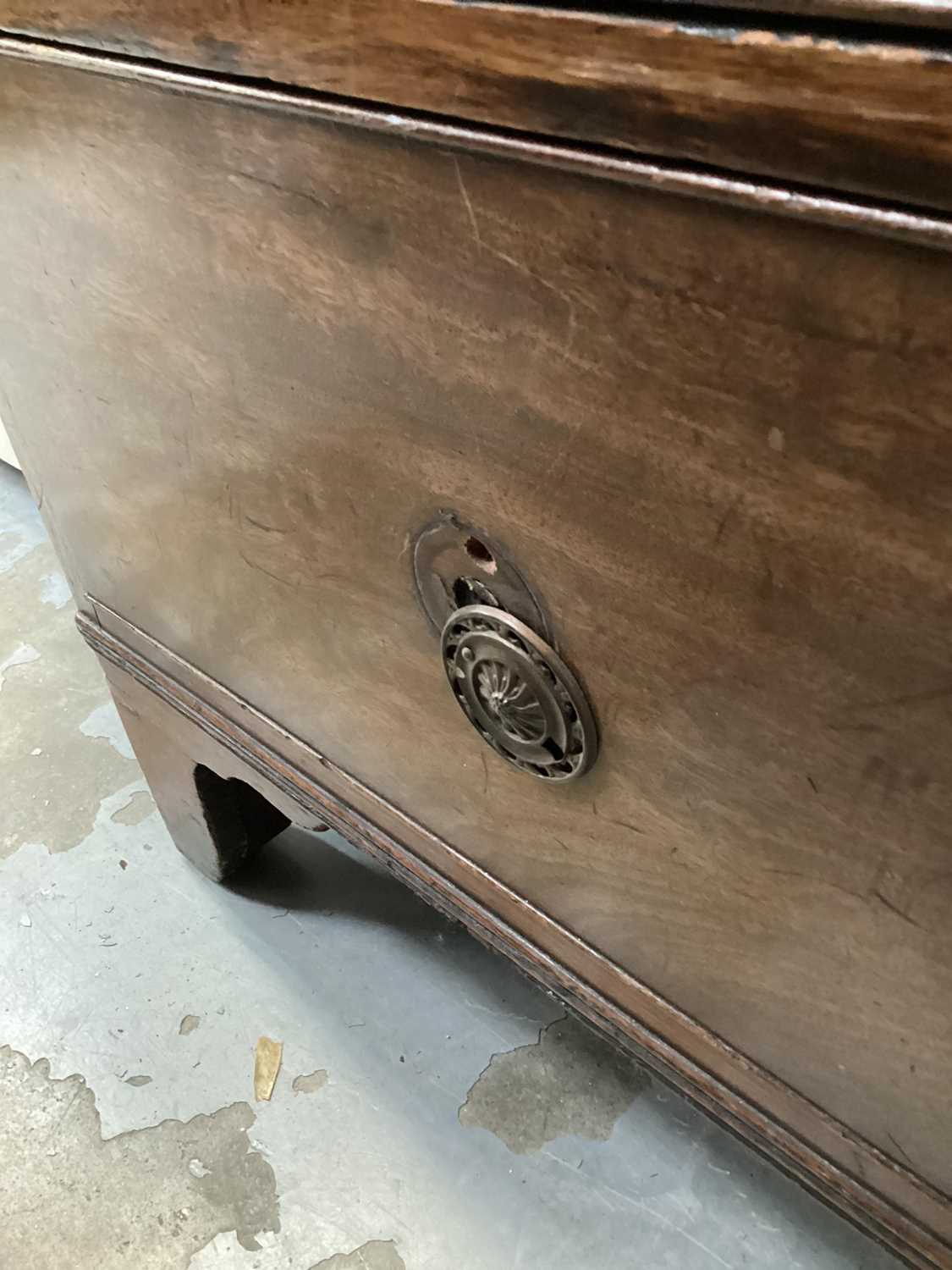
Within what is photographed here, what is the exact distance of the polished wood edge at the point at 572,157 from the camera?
29cm

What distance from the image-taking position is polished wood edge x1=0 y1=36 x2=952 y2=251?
287mm

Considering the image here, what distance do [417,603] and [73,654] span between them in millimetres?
1071

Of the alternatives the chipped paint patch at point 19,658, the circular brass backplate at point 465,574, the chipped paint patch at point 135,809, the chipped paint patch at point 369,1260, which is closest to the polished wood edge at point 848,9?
the circular brass backplate at point 465,574

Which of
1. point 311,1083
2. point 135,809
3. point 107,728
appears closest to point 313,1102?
point 311,1083

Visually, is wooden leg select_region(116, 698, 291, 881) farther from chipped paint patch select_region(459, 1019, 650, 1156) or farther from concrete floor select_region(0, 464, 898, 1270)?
chipped paint patch select_region(459, 1019, 650, 1156)

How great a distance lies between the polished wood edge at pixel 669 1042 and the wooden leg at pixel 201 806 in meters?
0.17

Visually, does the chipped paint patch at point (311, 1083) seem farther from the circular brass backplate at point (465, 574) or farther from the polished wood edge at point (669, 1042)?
the circular brass backplate at point (465, 574)

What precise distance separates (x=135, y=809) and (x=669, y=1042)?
0.82 m

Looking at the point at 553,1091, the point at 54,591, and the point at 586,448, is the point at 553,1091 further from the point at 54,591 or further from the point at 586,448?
the point at 54,591

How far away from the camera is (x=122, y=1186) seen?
0.91 m

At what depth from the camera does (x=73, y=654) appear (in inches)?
57.9

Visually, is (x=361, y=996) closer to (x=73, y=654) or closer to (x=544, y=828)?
(x=544, y=828)

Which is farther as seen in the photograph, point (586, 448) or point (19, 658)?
point (19, 658)

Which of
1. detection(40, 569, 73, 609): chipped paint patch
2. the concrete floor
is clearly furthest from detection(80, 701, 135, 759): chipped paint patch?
detection(40, 569, 73, 609): chipped paint patch
